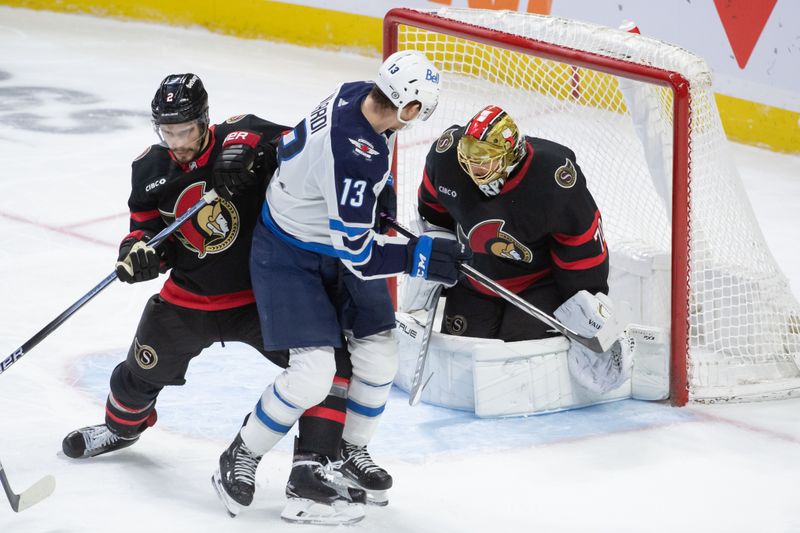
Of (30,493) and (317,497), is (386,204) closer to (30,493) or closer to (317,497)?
(317,497)

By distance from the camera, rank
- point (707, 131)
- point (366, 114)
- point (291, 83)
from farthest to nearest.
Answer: point (291, 83), point (707, 131), point (366, 114)

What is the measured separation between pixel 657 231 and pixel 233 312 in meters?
1.63

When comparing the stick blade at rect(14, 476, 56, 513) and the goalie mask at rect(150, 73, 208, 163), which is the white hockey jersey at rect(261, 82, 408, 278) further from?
the stick blade at rect(14, 476, 56, 513)

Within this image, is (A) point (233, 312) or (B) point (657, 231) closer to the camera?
(A) point (233, 312)

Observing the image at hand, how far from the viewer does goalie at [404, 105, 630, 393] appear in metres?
3.17

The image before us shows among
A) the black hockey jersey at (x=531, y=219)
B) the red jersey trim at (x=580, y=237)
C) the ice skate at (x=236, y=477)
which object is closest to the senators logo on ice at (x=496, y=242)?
the black hockey jersey at (x=531, y=219)

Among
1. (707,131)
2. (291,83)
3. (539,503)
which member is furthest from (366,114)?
(291,83)

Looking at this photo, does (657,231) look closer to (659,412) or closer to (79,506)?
(659,412)

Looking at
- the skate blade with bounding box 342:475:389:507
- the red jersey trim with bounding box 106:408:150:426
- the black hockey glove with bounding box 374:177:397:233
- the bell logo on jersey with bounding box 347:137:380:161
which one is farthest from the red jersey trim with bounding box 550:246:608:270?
the red jersey trim with bounding box 106:408:150:426

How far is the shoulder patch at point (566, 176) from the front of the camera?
3.20 metres

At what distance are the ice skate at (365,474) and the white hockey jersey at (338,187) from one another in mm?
485

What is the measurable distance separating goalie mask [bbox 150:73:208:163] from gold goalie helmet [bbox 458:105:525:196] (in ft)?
2.34

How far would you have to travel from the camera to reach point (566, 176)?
126 inches

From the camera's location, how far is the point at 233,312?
9.55ft
